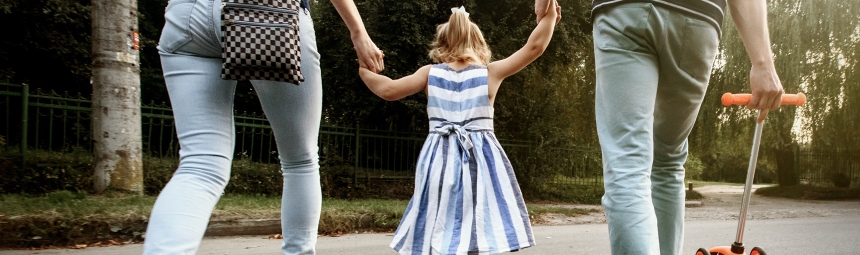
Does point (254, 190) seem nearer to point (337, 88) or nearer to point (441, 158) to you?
point (337, 88)

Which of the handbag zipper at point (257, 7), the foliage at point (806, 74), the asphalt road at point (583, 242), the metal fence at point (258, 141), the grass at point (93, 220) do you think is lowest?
the asphalt road at point (583, 242)

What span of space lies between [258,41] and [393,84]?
1.43 metres

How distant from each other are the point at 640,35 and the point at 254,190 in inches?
378

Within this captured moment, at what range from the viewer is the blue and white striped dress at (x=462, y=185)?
3020mm

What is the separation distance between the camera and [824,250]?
18.3 ft

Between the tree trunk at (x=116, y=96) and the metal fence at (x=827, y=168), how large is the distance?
19.1 m

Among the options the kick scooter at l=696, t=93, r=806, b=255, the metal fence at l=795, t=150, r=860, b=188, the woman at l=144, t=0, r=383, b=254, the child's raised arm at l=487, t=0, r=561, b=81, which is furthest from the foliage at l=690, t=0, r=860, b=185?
the woman at l=144, t=0, r=383, b=254

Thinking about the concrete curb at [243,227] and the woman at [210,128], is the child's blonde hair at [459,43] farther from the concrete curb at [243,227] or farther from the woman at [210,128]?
the concrete curb at [243,227]

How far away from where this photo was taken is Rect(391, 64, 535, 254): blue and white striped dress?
9.91 feet

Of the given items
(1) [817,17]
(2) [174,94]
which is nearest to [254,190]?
(2) [174,94]

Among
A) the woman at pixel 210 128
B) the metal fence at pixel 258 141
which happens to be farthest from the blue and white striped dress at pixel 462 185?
the metal fence at pixel 258 141

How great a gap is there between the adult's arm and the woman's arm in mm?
1372

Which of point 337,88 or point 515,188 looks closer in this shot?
point 515,188

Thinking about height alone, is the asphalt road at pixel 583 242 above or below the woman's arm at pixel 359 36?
below
